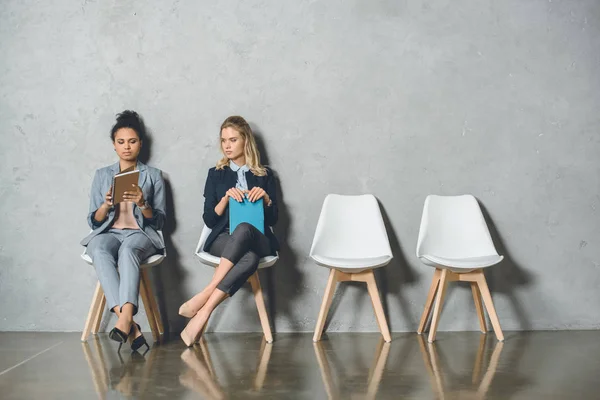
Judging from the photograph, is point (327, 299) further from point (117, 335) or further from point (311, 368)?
point (117, 335)

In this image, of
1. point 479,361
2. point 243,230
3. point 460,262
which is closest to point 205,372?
point 243,230

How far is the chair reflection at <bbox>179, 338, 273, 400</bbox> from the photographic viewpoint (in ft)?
7.30

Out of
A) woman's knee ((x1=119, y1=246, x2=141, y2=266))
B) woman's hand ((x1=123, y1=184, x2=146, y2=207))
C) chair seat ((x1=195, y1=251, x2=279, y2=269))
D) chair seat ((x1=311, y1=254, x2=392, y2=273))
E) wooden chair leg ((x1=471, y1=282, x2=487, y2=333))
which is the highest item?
woman's hand ((x1=123, y1=184, x2=146, y2=207))

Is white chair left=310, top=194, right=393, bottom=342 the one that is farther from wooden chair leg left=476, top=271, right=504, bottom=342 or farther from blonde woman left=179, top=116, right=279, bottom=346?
wooden chair leg left=476, top=271, right=504, bottom=342

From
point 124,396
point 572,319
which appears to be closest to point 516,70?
point 572,319

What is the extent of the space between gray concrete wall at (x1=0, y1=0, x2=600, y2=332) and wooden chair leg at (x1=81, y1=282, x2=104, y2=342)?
1.04 ft

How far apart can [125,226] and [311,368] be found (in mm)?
1478

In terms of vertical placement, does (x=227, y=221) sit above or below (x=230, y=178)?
below

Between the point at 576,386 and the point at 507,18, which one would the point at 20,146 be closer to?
the point at 507,18

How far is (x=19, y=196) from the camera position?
387 centimetres

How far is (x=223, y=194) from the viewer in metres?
3.61

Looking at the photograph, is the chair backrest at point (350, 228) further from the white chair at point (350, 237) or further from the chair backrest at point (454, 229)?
the chair backrest at point (454, 229)

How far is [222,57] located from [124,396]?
7.40 feet

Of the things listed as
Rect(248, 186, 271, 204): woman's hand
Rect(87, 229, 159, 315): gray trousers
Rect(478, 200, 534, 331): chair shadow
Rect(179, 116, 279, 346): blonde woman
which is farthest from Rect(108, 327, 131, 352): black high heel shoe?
Rect(478, 200, 534, 331): chair shadow
